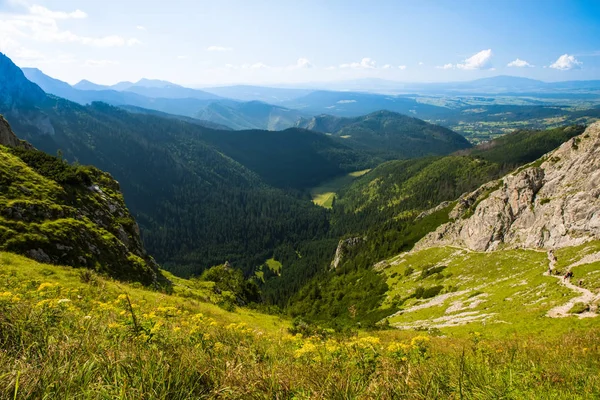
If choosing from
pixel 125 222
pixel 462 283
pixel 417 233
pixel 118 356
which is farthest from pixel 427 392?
pixel 417 233

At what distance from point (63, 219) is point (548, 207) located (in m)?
86.7

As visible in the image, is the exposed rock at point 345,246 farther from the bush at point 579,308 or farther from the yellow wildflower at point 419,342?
the yellow wildflower at point 419,342

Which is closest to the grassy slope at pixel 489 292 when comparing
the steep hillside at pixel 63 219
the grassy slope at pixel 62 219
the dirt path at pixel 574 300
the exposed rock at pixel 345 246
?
the dirt path at pixel 574 300

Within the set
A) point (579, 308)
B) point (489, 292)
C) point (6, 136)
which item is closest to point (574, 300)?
point (579, 308)

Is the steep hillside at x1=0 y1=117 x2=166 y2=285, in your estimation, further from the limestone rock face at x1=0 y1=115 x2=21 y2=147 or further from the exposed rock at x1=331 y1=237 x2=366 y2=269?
the exposed rock at x1=331 y1=237 x2=366 y2=269

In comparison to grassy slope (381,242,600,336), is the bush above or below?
above

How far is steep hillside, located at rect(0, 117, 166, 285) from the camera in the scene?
28953 mm

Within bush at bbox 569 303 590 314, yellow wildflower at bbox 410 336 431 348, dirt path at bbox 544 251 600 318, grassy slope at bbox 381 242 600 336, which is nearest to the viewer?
Answer: yellow wildflower at bbox 410 336 431 348

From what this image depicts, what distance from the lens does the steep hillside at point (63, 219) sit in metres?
29.0

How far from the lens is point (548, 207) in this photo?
2726 inches

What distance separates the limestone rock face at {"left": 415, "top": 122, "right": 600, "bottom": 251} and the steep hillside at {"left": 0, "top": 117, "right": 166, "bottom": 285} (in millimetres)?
71554

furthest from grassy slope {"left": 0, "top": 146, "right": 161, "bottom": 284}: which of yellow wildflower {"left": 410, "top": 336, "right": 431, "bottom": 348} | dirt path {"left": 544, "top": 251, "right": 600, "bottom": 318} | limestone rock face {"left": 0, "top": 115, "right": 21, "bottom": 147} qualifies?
dirt path {"left": 544, "top": 251, "right": 600, "bottom": 318}

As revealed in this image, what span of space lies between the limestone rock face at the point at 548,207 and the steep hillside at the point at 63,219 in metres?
71.6

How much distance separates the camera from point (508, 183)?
84.8m
